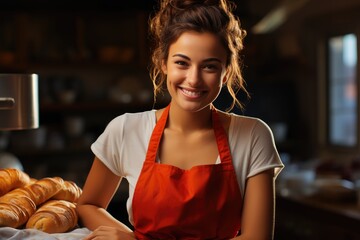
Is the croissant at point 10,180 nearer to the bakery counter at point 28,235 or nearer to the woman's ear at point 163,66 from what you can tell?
the bakery counter at point 28,235

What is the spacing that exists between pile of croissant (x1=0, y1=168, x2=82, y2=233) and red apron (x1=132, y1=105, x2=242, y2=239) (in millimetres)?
167

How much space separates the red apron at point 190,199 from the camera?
1.08 meters

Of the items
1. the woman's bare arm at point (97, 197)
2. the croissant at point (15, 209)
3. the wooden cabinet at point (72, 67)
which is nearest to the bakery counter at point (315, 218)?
the wooden cabinet at point (72, 67)

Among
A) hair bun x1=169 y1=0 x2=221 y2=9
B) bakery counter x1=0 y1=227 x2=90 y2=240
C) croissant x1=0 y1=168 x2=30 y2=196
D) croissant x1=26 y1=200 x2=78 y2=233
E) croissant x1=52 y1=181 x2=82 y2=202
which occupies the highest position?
hair bun x1=169 y1=0 x2=221 y2=9

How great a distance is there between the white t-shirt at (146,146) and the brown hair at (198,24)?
96 mm

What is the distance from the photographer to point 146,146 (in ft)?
3.75

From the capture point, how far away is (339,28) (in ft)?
14.3

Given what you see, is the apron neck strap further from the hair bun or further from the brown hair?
the hair bun

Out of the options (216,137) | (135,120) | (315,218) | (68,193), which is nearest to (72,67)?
(315,218)

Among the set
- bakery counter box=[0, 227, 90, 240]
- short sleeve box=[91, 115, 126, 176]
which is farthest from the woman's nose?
bakery counter box=[0, 227, 90, 240]

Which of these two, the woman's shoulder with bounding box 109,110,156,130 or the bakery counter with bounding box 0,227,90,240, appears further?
the woman's shoulder with bounding box 109,110,156,130

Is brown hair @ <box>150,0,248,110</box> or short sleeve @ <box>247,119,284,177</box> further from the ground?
brown hair @ <box>150,0,248,110</box>

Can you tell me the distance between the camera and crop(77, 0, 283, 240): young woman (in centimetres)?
105

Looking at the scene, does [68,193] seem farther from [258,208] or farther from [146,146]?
[258,208]
